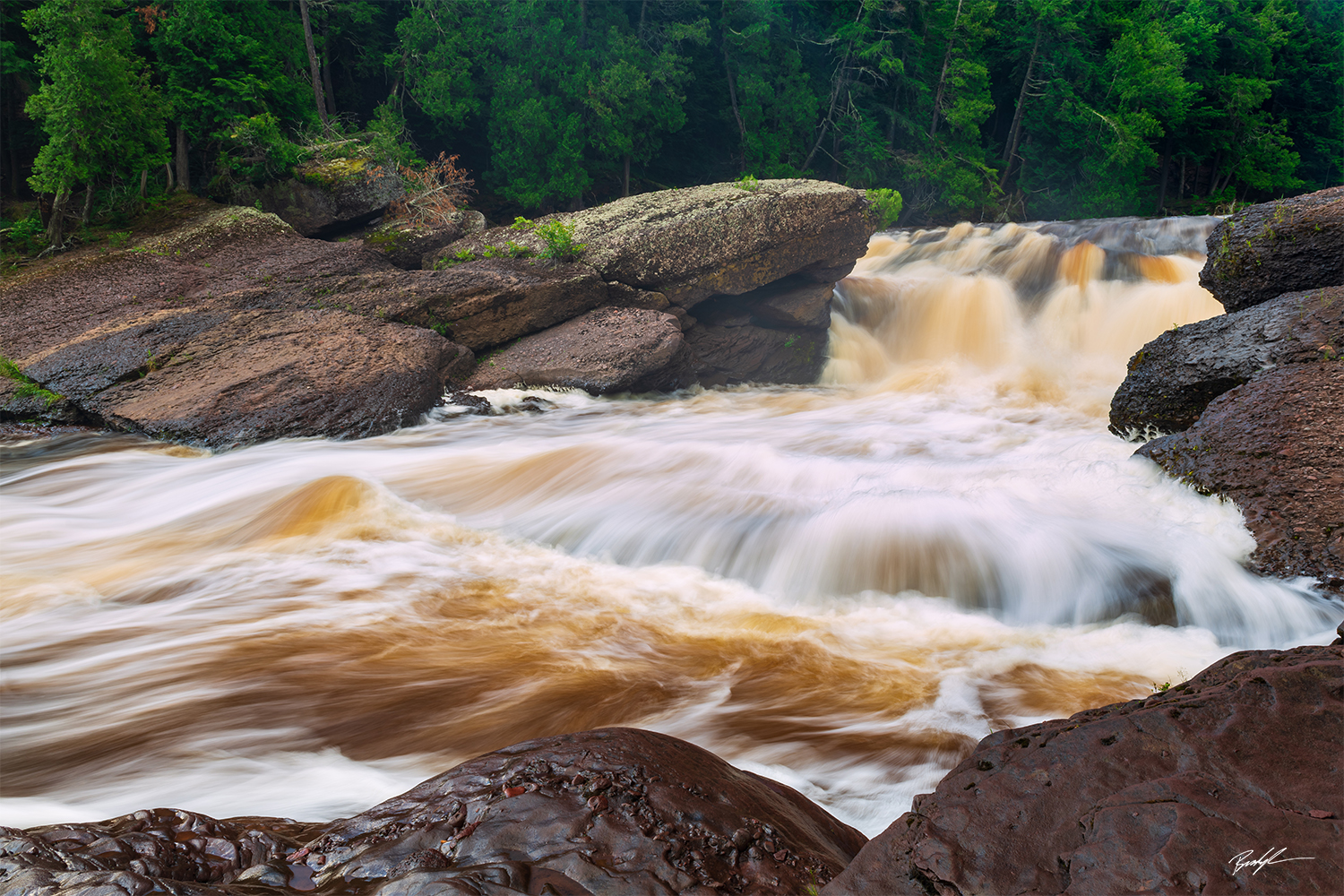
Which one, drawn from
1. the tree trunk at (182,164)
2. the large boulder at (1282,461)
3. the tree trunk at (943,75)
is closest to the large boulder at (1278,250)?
the large boulder at (1282,461)

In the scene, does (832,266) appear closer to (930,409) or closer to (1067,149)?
(930,409)

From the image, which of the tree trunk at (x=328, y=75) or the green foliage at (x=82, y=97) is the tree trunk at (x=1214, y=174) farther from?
the green foliage at (x=82, y=97)

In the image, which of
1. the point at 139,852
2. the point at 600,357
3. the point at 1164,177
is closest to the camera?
the point at 139,852

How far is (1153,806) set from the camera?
1271 millimetres

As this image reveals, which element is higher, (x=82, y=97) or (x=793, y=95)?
(x=793, y=95)

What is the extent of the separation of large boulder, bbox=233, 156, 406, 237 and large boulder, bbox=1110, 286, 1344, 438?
34.5ft

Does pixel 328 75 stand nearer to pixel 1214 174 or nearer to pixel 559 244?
pixel 559 244

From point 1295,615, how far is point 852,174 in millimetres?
21382

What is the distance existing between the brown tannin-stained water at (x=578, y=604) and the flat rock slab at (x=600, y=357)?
1502 mm

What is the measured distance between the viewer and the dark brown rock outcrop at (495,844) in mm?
1394

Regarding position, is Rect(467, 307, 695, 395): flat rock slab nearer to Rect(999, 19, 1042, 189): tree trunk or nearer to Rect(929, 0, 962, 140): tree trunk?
Rect(929, 0, 962, 140): tree trunk
